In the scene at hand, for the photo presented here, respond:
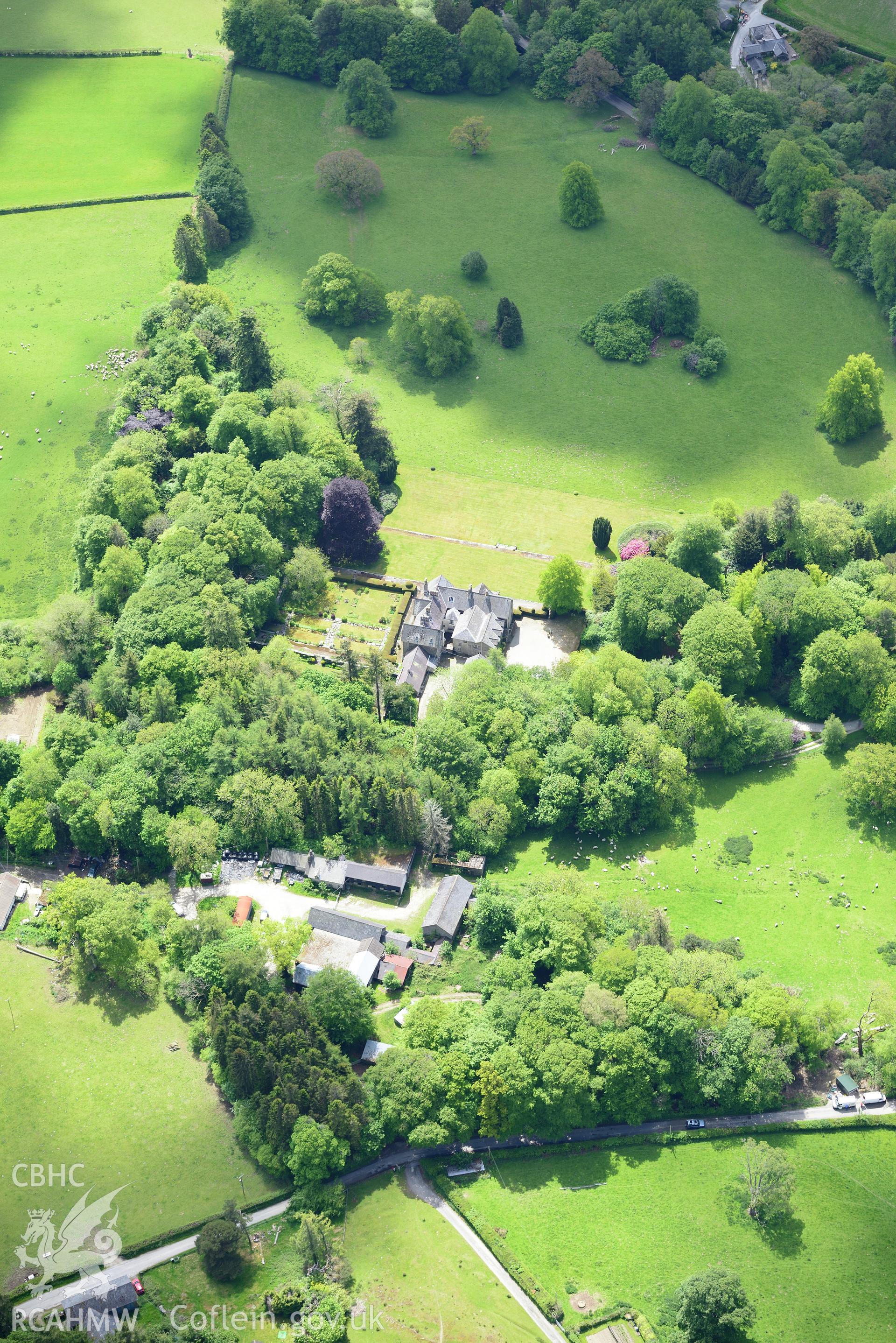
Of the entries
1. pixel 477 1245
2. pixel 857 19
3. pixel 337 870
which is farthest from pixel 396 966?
pixel 857 19

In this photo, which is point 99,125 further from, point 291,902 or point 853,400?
point 291,902

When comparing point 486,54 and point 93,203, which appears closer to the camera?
point 93,203

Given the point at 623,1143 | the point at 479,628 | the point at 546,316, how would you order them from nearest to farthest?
1. the point at 623,1143
2. the point at 479,628
3. the point at 546,316

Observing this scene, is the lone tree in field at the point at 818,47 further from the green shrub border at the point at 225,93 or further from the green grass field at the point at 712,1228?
the green grass field at the point at 712,1228

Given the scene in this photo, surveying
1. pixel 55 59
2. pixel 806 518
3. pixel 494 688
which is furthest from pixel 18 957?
pixel 55 59

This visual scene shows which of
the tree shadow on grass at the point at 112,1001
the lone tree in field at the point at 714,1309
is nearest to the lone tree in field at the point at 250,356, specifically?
the tree shadow on grass at the point at 112,1001

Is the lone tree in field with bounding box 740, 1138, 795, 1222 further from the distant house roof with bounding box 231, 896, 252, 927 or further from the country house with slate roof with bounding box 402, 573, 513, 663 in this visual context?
the country house with slate roof with bounding box 402, 573, 513, 663

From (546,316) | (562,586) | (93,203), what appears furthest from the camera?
(93,203)
